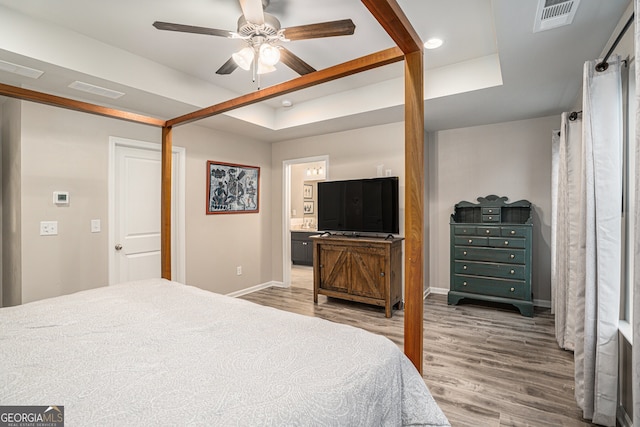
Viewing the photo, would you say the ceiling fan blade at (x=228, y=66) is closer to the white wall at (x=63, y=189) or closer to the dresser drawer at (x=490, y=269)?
the white wall at (x=63, y=189)

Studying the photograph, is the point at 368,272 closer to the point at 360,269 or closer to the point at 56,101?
the point at 360,269

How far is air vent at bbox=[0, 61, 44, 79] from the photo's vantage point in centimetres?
238

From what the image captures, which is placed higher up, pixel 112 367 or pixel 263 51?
pixel 263 51

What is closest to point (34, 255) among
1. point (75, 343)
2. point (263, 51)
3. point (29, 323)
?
point (29, 323)

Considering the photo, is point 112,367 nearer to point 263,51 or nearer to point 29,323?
point 29,323

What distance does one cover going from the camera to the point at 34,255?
2.79m

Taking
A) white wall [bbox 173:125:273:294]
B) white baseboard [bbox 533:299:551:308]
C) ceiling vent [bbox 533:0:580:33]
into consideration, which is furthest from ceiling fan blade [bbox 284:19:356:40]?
white baseboard [bbox 533:299:551:308]

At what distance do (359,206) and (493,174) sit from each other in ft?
6.03

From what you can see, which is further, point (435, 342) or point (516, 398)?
point (435, 342)

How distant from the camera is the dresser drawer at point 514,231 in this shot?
370cm

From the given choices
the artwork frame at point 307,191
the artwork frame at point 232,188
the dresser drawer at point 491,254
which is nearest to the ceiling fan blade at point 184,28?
the artwork frame at point 232,188

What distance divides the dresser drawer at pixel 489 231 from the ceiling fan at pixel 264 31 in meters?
2.94

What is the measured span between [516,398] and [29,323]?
2874 mm

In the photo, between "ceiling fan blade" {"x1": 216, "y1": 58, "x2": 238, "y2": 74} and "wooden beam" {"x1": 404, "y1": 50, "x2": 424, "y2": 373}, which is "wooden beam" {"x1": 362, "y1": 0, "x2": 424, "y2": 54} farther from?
"ceiling fan blade" {"x1": 216, "y1": 58, "x2": 238, "y2": 74}
